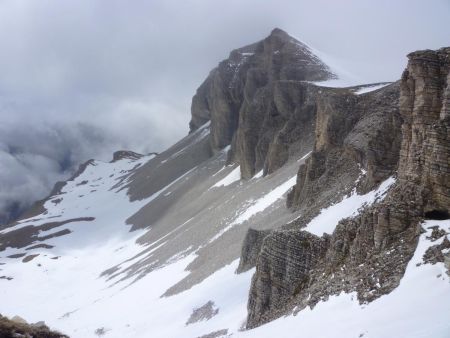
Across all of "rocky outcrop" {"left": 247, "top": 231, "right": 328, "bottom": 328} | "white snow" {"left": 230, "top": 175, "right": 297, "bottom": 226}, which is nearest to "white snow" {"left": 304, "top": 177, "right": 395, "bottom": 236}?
"rocky outcrop" {"left": 247, "top": 231, "right": 328, "bottom": 328}

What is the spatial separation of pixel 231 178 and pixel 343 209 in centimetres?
5859

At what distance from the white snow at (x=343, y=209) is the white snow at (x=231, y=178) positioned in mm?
53795

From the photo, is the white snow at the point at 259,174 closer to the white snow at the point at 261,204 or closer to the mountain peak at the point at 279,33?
the white snow at the point at 261,204

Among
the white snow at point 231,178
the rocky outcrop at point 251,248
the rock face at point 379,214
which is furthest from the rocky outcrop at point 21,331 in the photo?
the white snow at point 231,178

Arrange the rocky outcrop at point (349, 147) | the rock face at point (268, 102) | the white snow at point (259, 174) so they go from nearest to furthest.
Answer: the rocky outcrop at point (349, 147) → the rock face at point (268, 102) → the white snow at point (259, 174)

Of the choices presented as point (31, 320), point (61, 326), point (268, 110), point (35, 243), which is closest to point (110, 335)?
point (61, 326)

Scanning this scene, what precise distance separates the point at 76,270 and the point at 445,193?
7194cm

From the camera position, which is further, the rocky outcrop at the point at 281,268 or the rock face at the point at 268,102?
the rock face at the point at 268,102

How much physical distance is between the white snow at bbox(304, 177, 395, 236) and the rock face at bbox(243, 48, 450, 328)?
2.65 feet

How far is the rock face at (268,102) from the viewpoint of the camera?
196 ft

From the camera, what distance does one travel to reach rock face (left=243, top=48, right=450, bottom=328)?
56.1 feet

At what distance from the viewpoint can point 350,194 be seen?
86.5ft

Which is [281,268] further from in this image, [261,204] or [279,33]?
[279,33]

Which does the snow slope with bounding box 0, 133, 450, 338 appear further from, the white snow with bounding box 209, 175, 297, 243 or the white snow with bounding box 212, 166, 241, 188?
the white snow with bounding box 212, 166, 241, 188
